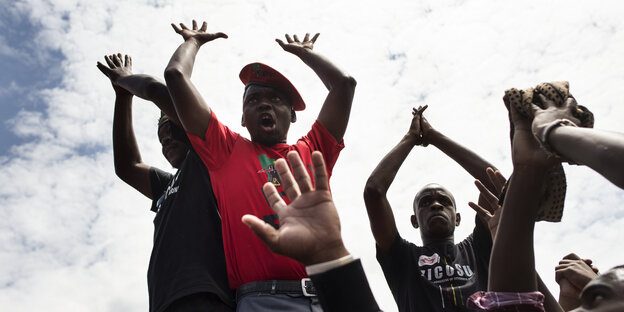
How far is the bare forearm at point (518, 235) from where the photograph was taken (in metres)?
2.31

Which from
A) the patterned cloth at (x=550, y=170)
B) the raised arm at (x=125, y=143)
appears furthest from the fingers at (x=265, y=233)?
the raised arm at (x=125, y=143)

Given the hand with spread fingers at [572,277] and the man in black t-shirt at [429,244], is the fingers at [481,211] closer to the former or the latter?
the hand with spread fingers at [572,277]

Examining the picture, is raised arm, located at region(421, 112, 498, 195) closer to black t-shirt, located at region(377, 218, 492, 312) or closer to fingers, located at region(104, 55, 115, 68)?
black t-shirt, located at region(377, 218, 492, 312)

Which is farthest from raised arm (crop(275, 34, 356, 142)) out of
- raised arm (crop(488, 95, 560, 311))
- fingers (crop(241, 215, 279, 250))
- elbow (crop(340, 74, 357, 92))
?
fingers (crop(241, 215, 279, 250))

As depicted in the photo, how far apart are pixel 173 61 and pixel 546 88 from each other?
7.56ft

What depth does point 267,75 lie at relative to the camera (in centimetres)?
380

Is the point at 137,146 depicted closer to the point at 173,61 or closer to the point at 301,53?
the point at 173,61

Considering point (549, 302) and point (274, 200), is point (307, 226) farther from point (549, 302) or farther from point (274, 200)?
point (549, 302)

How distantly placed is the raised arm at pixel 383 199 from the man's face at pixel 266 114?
1.21m

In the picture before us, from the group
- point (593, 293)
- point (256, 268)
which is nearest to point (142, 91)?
point (256, 268)

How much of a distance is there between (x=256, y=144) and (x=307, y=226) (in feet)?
5.64

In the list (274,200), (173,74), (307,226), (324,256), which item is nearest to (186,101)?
(173,74)

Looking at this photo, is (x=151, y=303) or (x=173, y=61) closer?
(x=151, y=303)

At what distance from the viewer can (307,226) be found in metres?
Answer: 1.89
